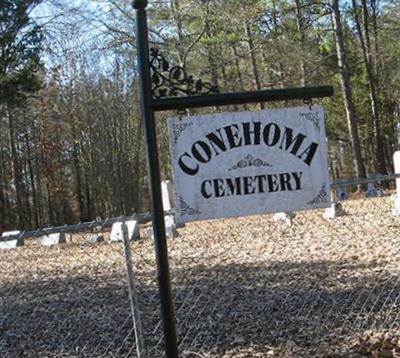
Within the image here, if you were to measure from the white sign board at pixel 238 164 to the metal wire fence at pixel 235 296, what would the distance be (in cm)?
97

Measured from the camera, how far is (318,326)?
5.41 metres

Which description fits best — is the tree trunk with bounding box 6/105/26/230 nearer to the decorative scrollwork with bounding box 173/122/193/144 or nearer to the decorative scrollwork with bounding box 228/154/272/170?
the decorative scrollwork with bounding box 173/122/193/144

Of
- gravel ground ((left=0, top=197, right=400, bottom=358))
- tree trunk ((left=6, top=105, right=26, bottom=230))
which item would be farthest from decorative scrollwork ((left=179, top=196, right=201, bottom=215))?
tree trunk ((left=6, top=105, right=26, bottom=230))

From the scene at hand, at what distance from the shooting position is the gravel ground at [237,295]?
5.22m

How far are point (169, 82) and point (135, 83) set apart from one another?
25.5m

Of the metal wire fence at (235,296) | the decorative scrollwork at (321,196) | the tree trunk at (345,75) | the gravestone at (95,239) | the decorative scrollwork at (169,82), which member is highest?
the tree trunk at (345,75)

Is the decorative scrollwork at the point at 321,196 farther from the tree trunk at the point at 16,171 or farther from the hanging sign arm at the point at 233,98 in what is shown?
the tree trunk at the point at 16,171

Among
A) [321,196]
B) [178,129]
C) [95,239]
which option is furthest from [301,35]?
[178,129]

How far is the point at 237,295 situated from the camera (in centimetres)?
696

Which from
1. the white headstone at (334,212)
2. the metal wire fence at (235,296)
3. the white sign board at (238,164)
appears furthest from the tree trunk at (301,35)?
the white sign board at (238,164)

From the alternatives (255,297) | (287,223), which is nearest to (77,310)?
(255,297)

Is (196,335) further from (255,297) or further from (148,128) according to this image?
(148,128)

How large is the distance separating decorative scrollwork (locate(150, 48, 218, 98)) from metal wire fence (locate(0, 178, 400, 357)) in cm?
149

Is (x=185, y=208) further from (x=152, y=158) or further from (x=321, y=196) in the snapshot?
(x=321, y=196)
